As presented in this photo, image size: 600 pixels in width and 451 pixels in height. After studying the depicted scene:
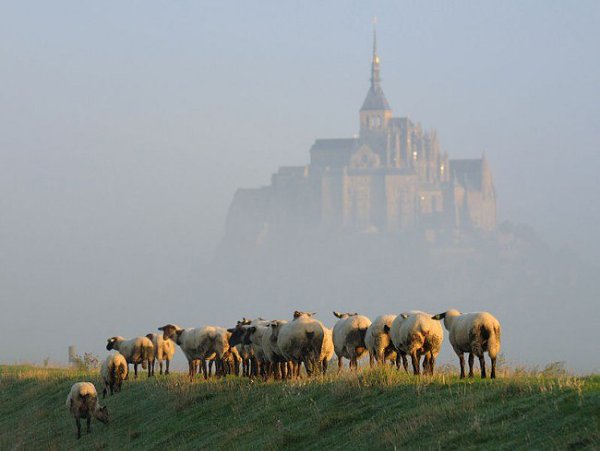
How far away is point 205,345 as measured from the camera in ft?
106

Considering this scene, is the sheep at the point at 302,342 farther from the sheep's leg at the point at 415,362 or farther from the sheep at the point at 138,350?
the sheep at the point at 138,350

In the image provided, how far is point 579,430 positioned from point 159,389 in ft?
48.1

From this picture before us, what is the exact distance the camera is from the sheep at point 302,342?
27438 millimetres

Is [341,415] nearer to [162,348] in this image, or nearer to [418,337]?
[418,337]

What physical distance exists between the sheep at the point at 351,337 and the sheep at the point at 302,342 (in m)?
0.78

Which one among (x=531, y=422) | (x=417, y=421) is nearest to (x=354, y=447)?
(x=417, y=421)

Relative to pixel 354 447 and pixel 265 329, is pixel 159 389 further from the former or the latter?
pixel 354 447

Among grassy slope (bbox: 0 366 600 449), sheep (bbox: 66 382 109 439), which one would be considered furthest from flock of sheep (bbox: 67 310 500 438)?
grassy slope (bbox: 0 366 600 449)

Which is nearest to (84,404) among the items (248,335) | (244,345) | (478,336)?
(248,335)

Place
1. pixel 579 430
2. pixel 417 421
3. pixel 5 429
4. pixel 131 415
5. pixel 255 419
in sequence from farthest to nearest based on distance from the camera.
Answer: pixel 5 429 < pixel 131 415 < pixel 255 419 < pixel 417 421 < pixel 579 430

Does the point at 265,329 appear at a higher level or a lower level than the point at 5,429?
higher

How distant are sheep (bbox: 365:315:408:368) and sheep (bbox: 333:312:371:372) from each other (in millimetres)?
783

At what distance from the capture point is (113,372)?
3080cm

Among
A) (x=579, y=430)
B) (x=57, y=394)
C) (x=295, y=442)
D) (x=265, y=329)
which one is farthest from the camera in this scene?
(x=57, y=394)
